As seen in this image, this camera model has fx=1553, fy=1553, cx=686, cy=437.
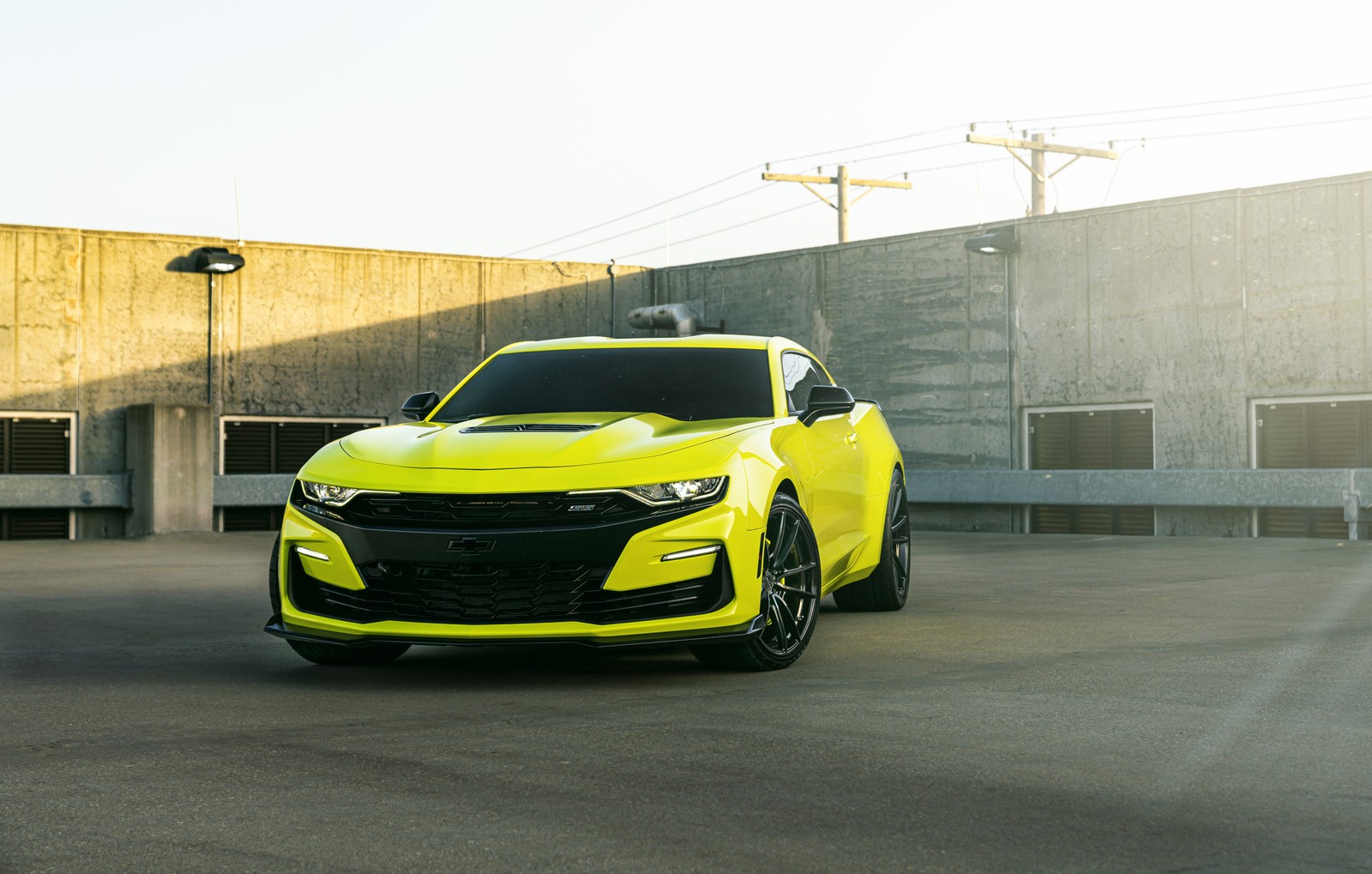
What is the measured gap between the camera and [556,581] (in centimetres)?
627

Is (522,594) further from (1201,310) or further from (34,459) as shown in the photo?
(34,459)

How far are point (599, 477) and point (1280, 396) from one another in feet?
47.7

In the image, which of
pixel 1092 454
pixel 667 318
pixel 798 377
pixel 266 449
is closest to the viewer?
pixel 798 377

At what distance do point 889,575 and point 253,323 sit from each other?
55.0 feet

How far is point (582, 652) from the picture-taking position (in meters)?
7.42

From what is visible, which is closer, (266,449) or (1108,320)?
(1108,320)

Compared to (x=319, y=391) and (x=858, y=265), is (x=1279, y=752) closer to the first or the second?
(x=858, y=265)

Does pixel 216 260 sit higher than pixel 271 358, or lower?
higher

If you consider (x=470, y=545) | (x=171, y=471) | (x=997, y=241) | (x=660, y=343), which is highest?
(x=997, y=241)

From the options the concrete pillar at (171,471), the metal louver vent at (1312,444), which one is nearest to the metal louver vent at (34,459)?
the concrete pillar at (171,471)

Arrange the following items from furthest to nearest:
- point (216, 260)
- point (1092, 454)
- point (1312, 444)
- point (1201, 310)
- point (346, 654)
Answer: point (216, 260) < point (1092, 454) < point (1201, 310) < point (1312, 444) < point (346, 654)

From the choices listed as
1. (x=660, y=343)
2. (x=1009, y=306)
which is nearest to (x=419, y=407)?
(x=660, y=343)

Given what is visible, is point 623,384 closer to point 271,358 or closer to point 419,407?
point 419,407

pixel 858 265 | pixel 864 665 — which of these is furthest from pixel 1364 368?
pixel 864 665
